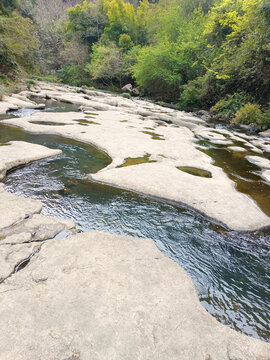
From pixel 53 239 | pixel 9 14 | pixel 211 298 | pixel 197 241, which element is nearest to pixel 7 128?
pixel 53 239

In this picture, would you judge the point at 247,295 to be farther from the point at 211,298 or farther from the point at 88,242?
the point at 88,242

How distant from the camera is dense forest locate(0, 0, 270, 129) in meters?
13.2

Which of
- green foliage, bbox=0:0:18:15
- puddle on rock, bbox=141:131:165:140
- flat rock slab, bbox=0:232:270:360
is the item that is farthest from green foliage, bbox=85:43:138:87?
flat rock slab, bbox=0:232:270:360

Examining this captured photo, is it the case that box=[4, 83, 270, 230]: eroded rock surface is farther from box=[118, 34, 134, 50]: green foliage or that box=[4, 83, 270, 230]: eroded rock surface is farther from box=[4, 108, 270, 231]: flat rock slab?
box=[118, 34, 134, 50]: green foliage

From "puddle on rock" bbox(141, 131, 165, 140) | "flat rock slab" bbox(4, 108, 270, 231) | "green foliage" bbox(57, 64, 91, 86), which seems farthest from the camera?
"green foliage" bbox(57, 64, 91, 86)

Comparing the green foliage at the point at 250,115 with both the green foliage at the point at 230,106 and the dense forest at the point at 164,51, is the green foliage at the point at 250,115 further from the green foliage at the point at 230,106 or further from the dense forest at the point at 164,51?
the green foliage at the point at 230,106

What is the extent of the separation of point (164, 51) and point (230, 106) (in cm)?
945

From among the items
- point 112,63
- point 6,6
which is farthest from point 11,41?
point 112,63

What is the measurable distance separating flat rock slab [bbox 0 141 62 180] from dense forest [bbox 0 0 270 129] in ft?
35.1

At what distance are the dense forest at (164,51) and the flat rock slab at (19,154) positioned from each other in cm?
1069

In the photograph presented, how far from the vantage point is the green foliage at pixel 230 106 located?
14.0 meters

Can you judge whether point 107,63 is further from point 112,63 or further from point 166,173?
point 166,173

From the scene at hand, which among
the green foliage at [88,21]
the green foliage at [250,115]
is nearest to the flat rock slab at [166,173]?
the green foliage at [250,115]

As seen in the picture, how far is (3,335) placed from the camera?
1396 millimetres
